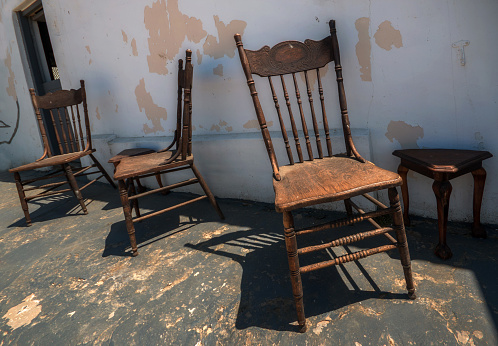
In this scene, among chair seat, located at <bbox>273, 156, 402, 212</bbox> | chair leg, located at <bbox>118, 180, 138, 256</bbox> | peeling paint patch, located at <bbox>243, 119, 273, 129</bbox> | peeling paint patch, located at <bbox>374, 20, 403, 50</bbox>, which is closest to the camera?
chair seat, located at <bbox>273, 156, 402, 212</bbox>

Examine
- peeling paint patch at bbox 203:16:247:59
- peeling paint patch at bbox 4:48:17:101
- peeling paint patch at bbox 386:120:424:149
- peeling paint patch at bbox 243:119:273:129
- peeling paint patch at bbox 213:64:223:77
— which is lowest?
peeling paint patch at bbox 386:120:424:149

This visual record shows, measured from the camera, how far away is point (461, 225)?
174cm

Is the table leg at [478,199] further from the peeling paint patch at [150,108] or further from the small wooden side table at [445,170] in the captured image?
the peeling paint patch at [150,108]

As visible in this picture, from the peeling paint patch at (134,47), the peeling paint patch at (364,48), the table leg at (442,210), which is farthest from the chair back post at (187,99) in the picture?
the table leg at (442,210)

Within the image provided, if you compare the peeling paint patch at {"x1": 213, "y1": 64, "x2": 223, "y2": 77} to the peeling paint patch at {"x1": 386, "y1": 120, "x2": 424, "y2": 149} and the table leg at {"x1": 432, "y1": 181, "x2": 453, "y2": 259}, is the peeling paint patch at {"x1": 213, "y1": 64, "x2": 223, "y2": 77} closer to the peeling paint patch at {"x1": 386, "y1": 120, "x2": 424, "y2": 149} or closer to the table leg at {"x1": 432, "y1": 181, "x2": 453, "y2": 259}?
the peeling paint patch at {"x1": 386, "y1": 120, "x2": 424, "y2": 149}

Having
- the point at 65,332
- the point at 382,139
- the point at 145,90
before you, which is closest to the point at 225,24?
the point at 145,90

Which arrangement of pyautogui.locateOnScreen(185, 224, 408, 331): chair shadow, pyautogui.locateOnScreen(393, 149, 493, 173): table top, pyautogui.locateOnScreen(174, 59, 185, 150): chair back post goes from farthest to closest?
1. pyautogui.locateOnScreen(174, 59, 185, 150): chair back post
2. pyautogui.locateOnScreen(393, 149, 493, 173): table top
3. pyautogui.locateOnScreen(185, 224, 408, 331): chair shadow

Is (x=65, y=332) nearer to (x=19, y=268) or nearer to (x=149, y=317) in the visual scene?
(x=149, y=317)

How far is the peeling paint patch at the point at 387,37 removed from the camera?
1.66 meters

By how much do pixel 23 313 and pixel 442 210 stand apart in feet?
6.70

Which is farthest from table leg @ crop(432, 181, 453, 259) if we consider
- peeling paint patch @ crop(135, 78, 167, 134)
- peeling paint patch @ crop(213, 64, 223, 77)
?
peeling paint patch @ crop(135, 78, 167, 134)

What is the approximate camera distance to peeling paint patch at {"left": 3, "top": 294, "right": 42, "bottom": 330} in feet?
4.50

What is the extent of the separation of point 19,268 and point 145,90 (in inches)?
67.4

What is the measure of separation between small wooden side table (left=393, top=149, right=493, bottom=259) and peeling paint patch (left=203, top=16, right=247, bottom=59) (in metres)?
1.37
